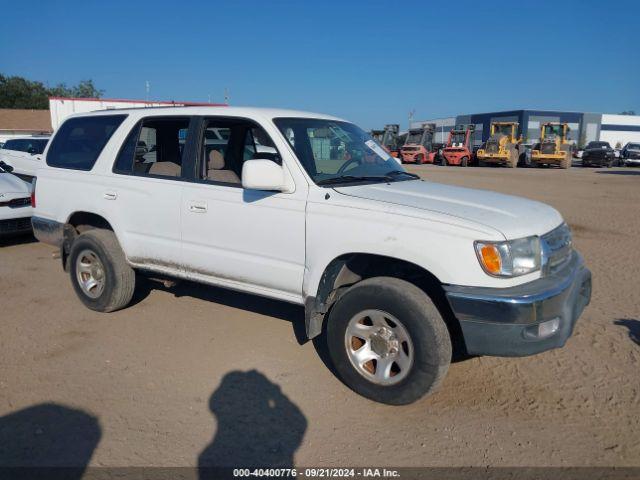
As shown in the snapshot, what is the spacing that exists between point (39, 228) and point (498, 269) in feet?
15.6

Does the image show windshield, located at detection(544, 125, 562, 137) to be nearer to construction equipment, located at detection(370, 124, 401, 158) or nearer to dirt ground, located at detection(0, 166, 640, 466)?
construction equipment, located at detection(370, 124, 401, 158)

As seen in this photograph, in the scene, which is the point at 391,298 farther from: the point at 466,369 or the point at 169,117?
the point at 169,117

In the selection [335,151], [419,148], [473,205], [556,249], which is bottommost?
[556,249]

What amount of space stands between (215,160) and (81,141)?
5.46 ft

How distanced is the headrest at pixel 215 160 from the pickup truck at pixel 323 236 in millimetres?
13

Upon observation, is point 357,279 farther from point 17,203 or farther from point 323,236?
point 17,203

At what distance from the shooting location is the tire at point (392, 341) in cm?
329

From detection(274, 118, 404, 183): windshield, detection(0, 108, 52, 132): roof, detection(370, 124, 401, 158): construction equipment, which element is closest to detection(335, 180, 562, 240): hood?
detection(274, 118, 404, 183): windshield

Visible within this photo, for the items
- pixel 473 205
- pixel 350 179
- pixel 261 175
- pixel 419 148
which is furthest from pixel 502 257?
pixel 419 148

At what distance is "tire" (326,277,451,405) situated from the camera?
130 inches

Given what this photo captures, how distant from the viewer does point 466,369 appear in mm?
4129

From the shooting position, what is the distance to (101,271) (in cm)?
508

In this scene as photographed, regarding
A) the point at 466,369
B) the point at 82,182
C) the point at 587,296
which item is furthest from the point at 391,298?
the point at 82,182

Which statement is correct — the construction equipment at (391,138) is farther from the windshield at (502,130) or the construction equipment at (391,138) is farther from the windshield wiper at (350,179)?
the windshield wiper at (350,179)
